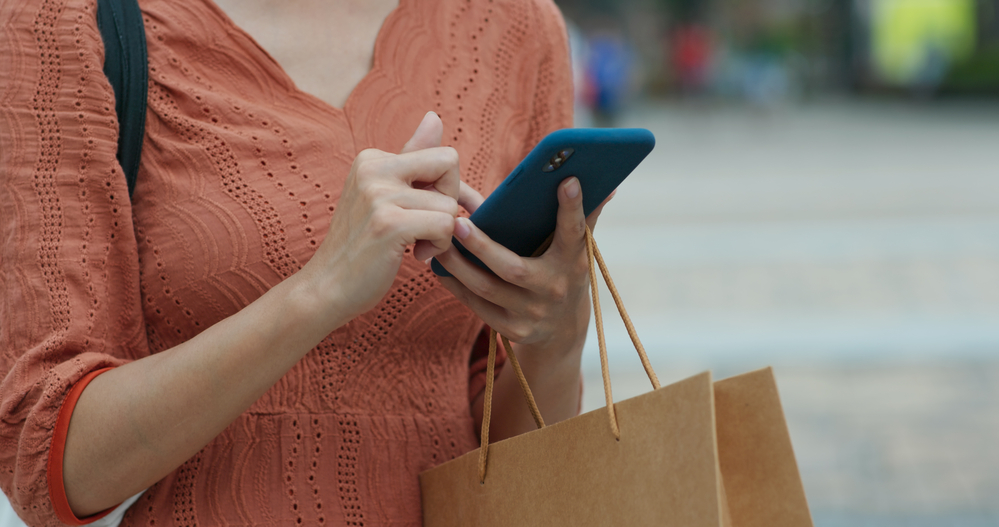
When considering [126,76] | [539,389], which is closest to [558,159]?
[539,389]

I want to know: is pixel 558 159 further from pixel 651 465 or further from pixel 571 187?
pixel 651 465

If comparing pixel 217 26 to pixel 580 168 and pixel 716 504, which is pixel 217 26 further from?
pixel 716 504

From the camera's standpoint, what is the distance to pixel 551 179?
104cm

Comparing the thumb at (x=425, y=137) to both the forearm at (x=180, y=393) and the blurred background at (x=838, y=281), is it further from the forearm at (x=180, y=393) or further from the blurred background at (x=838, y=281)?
the blurred background at (x=838, y=281)

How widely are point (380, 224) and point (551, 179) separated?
0.64ft

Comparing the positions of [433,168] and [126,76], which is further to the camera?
[126,76]

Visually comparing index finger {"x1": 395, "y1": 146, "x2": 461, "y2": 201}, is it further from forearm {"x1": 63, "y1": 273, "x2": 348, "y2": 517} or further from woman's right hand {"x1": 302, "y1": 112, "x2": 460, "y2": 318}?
forearm {"x1": 63, "y1": 273, "x2": 348, "y2": 517}

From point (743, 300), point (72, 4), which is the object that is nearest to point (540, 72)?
point (72, 4)

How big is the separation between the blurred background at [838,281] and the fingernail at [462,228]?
10.3 ft

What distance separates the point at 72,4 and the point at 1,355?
45 centimetres

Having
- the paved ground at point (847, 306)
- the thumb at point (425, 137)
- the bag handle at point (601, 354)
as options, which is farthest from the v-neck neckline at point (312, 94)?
the paved ground at point (847, 306)

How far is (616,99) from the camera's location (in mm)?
14914

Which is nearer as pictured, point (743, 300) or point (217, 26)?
point (217, 26)

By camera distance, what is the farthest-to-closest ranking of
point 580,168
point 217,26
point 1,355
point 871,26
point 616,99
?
point 871,26 → point 616,99 → point 217,26 → point 1,355 → point 580,168
